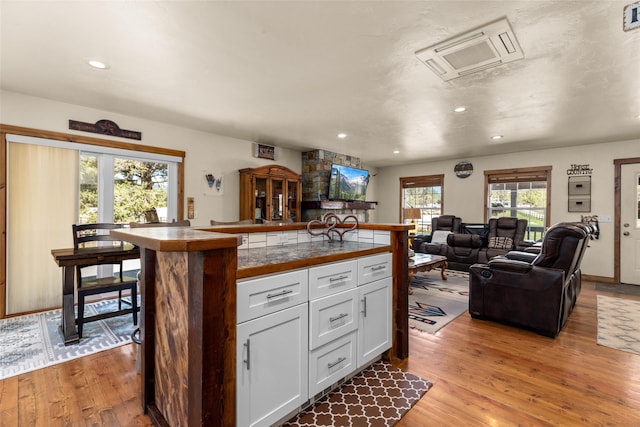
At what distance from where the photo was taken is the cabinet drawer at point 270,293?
4.31 feet

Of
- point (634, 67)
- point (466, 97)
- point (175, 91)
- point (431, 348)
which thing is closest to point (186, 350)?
point (431, 348)

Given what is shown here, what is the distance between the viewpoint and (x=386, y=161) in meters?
7.31

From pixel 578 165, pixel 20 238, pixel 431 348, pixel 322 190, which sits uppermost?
pixel 578 165

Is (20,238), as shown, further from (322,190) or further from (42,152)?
(322,190)

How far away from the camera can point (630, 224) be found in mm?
4977

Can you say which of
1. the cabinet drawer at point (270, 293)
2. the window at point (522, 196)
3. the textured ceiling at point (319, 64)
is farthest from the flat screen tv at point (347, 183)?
the cabinet drawer at point (270, 293)

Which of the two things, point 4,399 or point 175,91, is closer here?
point 4,399

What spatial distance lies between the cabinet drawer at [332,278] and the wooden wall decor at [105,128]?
11.8 feet

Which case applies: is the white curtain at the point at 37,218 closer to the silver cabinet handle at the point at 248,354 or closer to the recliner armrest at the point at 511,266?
the silver cabinet handle at the point at 248,354

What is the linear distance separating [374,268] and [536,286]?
74.2 inches

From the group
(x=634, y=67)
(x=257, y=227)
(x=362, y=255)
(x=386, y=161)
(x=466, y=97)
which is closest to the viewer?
(x=362, y=255)

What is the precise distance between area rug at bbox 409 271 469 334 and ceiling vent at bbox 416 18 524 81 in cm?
246

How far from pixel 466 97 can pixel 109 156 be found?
4.40 metres

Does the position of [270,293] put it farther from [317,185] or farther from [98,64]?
[317,185]
